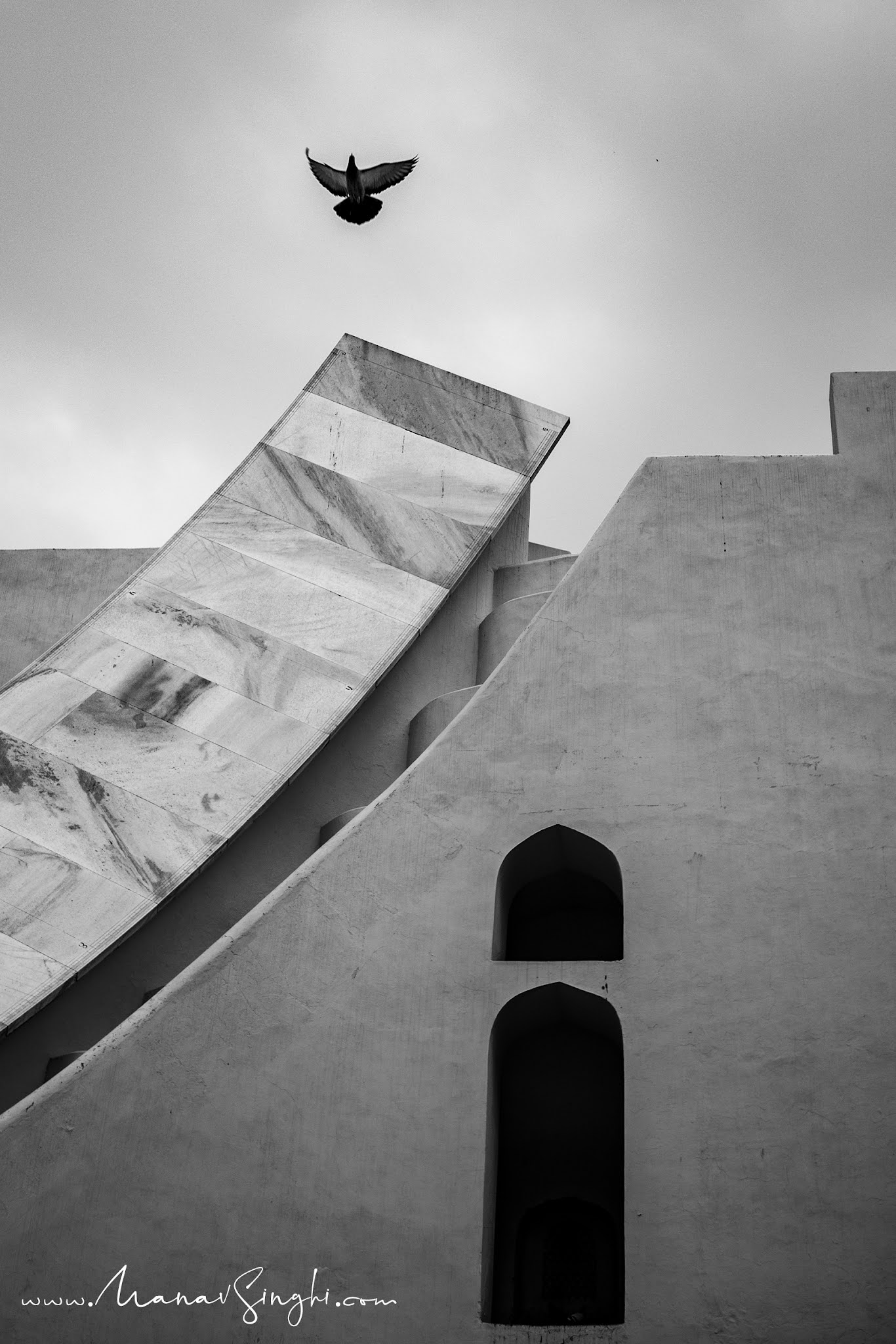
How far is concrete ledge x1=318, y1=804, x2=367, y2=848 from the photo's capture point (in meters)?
11.8

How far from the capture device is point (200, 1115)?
29.1ft

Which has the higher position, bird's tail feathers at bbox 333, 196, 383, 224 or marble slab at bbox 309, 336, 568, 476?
bird's tail feathers at bbox 333, 196, 383, 224

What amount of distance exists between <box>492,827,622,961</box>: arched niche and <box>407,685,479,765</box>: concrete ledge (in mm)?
1631

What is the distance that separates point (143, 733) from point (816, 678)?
5.06 metres

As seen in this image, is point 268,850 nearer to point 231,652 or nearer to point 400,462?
point 231,652

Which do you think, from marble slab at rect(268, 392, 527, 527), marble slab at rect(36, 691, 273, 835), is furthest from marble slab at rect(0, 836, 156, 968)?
marble slab at rect(268, 392, 527, 527)

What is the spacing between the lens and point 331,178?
13336 millimetres

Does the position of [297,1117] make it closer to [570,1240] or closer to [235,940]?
[235,940]

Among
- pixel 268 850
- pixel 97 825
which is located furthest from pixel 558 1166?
pixel 97 825

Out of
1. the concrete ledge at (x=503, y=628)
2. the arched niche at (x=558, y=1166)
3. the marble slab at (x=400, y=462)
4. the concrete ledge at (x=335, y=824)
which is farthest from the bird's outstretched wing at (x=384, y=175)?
the arched niche at (x=558, y=1166)

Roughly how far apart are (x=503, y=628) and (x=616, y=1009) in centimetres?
456

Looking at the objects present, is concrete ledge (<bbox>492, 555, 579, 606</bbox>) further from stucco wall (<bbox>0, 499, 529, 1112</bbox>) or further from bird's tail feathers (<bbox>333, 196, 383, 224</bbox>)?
bird's tail feathers (<bbox>333, 196, 383, 224</bbox>)

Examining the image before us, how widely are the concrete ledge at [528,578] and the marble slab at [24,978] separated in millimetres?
5268
